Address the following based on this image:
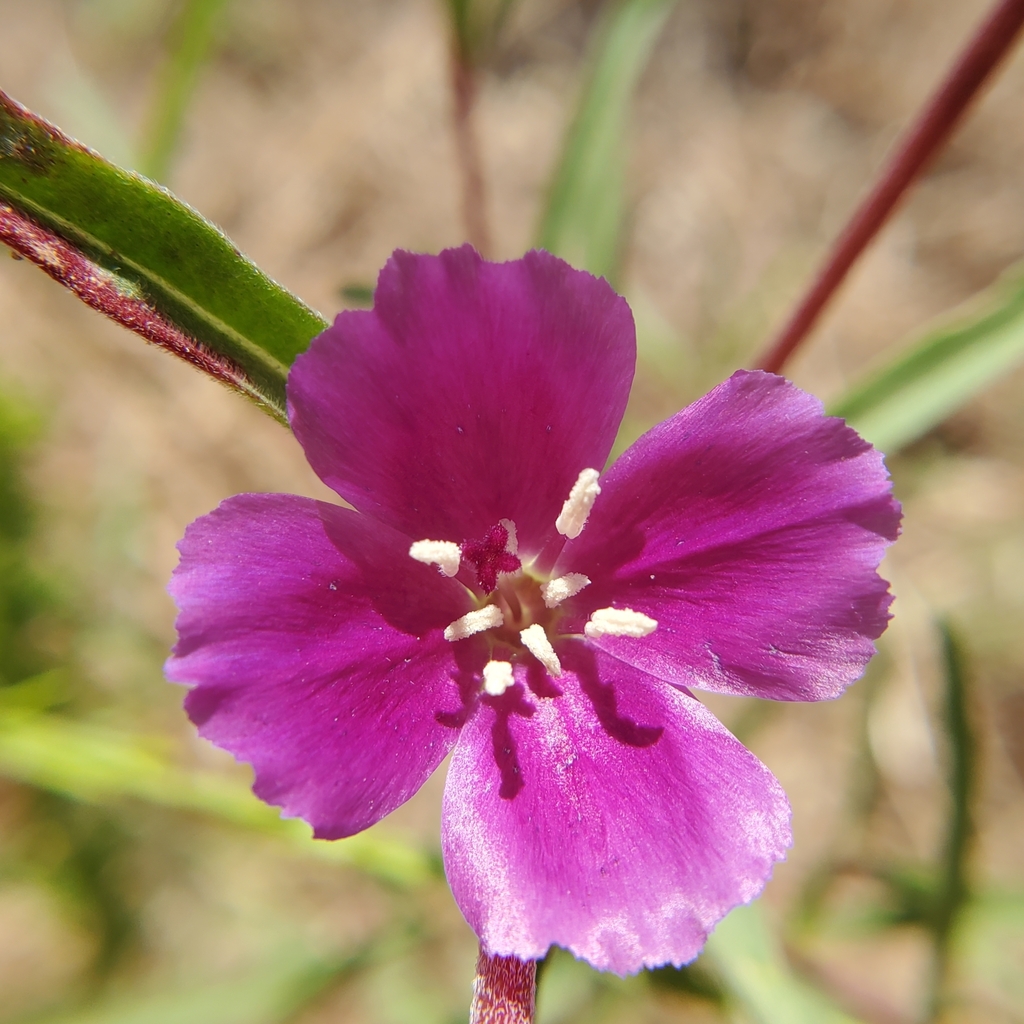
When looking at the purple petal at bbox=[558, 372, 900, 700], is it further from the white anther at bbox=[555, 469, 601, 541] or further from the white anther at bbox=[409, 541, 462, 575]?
the white anther at bbox=[409, 541, 462, 575]

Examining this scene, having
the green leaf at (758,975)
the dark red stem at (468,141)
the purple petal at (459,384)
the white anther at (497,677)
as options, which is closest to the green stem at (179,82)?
the dark red stem at (468,141)

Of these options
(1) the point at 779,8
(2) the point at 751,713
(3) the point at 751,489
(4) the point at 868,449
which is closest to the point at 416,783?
(3) the point at 751,489

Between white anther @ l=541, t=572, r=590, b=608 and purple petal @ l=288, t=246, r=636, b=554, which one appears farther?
white anther @ l=541, t=572, r=590, b=608

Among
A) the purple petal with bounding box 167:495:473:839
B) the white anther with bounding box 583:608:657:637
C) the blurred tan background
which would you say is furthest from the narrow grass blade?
the white anther with bounding box 583:608:657:637

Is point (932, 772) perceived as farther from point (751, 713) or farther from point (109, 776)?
point (109, 776)

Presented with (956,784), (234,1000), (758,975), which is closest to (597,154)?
(956,784)

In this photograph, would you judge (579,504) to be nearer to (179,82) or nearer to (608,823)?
(608,823)
